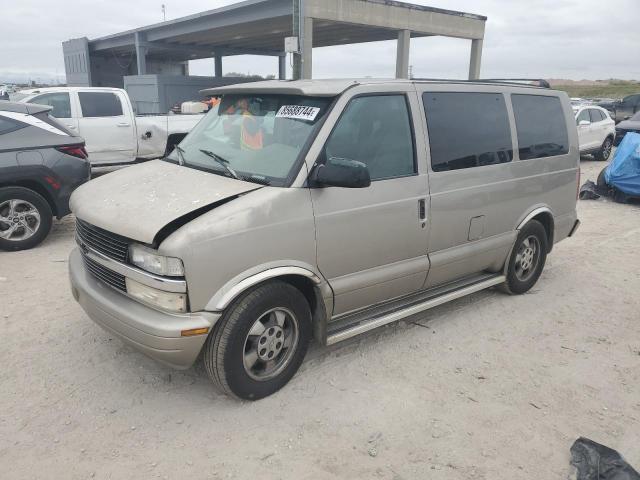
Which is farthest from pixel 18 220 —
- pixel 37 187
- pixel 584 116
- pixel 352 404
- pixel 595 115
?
pixel 595 115

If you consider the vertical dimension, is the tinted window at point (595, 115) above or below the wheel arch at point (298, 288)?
above

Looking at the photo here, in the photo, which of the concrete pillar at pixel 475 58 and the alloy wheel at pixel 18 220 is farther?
the concrete pillar at pixel 475 58

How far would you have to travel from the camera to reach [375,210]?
12.0ft

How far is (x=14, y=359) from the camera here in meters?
3.84

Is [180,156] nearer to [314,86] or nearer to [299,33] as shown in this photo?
[314,86]

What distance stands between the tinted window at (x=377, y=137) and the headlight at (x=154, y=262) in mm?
1234

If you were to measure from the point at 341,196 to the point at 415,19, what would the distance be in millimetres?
23701

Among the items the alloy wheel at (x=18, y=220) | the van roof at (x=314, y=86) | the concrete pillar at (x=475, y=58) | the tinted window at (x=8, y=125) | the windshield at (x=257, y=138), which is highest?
the concrete pillar at (x=475, y=58)

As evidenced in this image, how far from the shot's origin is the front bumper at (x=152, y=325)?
115 inches

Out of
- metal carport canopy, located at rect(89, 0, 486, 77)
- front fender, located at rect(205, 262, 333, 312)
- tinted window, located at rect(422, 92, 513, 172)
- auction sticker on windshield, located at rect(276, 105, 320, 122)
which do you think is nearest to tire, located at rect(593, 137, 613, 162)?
metal carport canopy, located at rect(89, 0, 486, 77)

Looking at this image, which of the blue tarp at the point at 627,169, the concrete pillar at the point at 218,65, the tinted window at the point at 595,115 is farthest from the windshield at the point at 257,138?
the concrete pillar at the point at 218,65

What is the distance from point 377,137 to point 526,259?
8.23ft

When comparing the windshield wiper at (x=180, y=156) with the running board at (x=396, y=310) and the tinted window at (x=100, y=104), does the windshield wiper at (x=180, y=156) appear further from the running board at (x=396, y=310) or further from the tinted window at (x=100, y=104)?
the tinted window at (x=100, y=104)

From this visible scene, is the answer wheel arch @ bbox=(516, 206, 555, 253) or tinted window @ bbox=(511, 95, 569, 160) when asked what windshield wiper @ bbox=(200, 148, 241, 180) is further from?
wheel arch @ bbox=(516, 206, 555, 253)
